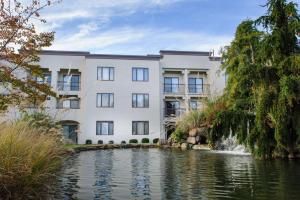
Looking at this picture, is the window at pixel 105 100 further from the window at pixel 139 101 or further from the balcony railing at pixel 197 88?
the balcony railing at pixel 197 88

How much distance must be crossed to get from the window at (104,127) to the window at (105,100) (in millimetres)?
1596

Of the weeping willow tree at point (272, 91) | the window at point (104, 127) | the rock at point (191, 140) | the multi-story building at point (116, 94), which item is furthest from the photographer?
the multi-story building at point (116, 94)

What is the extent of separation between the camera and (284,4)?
1469 centimetres

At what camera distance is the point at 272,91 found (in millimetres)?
13750

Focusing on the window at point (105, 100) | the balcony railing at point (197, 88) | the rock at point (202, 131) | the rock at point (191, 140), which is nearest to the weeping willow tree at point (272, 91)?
the rock at point (191, 140)

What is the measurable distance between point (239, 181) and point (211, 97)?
2059cm

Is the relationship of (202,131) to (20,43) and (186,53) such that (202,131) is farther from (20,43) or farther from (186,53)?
(20,43)

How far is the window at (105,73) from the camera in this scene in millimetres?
35688

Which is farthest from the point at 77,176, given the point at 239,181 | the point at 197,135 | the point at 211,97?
the point at 211,97

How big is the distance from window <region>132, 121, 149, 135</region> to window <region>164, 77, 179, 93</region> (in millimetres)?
4256

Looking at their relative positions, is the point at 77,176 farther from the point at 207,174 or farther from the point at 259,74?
the point at 259,74

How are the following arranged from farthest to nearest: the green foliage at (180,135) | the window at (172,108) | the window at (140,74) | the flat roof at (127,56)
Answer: the window at (172,108) < the window at (140,74) < the flat roof at (127,56) < the green foliage at (180,135)

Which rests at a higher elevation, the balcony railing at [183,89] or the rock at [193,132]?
the balcony railing at [183,89]

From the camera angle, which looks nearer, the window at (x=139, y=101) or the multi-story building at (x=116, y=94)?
the multi-story building at (x=116, y=94)
